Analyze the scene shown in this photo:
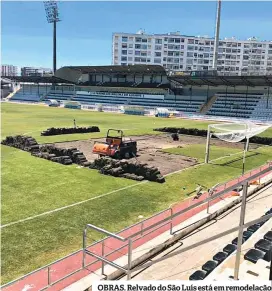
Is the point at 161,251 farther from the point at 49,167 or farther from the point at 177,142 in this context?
the point at 177,142

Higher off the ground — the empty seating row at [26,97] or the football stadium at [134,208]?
the empty seating row at [26,97]

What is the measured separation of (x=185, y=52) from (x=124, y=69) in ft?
231

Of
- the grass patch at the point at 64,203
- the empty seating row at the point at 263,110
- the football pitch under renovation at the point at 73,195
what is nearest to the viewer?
the grass patch at the point at 64,203

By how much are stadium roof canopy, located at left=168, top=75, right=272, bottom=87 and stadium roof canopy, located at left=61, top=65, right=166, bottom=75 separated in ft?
17.1

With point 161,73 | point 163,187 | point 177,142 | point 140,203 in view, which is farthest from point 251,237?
point 161,73

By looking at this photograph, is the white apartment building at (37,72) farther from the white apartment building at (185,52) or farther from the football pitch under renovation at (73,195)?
the football pitch under renovation at (73,195)

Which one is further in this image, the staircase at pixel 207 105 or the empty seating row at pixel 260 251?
the staircase at pixel 207 105

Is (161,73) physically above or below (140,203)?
above

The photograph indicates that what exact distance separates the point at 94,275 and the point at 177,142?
25.2 metres

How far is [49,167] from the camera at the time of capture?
65.1 feet

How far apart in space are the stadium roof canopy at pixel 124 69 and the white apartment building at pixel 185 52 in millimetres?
50342

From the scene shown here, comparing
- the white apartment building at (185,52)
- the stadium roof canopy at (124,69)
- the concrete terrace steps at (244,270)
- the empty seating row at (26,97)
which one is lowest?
the concrete terrace steps at (244,270)

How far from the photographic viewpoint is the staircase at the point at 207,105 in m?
68.4

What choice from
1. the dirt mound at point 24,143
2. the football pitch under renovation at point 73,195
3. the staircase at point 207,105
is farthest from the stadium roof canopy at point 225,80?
the dirt mound at point 24,143
